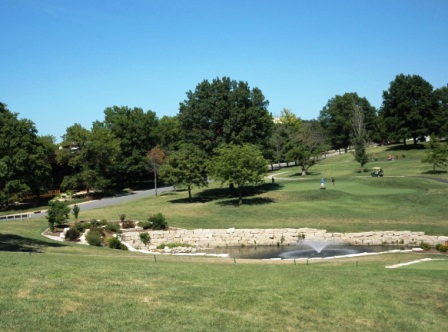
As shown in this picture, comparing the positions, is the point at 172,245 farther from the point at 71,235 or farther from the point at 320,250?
the point at 320,250

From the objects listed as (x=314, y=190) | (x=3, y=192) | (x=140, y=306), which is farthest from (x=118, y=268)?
(x=3, y=192)

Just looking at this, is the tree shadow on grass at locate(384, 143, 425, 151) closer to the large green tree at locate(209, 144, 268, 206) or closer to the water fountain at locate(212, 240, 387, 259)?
the large green tree at locate(209, 144, 268, 206)

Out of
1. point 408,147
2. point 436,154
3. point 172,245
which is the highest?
point 408,147

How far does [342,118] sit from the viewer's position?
111 metres

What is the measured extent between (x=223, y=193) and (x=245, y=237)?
22.4m

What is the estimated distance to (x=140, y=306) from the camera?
11.3 metres

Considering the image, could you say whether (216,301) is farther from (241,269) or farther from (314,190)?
(314,190)

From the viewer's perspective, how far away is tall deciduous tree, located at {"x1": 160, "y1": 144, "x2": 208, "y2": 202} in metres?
49.4

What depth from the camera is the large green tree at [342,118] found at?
112000 millimetres

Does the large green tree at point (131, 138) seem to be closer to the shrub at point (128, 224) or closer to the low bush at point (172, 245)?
the shrub at point (128, 224)

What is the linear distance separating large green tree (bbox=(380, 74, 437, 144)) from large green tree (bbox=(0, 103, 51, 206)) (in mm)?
64234

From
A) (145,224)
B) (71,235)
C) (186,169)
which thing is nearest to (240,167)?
(186,169)

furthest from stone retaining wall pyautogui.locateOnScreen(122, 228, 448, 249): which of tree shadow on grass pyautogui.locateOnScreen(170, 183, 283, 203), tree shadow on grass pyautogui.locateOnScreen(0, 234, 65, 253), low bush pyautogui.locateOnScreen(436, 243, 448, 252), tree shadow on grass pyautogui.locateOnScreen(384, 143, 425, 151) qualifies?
tree shadow on grass pyautogui.locateOnScreen(384, 143, 425, 151)

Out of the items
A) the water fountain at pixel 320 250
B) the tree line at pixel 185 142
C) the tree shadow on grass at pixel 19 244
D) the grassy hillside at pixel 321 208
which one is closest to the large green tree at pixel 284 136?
the tree line at pixel 185 142
